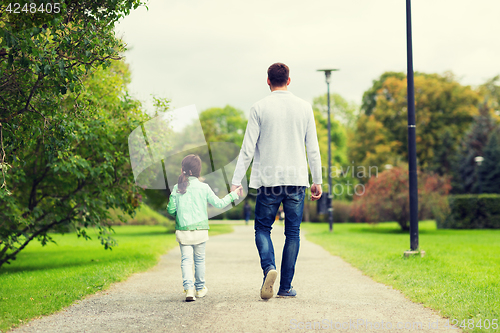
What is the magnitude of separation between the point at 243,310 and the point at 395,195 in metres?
20.5

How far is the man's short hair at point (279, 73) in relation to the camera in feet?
17.3

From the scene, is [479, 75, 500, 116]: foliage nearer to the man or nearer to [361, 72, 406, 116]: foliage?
[361, 72, 406, 116]: foliage

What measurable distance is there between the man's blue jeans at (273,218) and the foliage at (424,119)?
121ft

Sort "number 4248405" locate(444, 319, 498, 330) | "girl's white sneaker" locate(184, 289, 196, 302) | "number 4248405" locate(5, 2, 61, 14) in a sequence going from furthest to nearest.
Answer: "girl's white sneaker" locate(184, 289, 196, 302)
"number 4248405" locate(5, 2, 61, 14)
"number 4248405" locate(444, 319, 498, 330)

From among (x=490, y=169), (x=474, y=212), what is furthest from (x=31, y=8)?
(x=490, y=169)

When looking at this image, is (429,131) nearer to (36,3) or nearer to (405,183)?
(405,183)

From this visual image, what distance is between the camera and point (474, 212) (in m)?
28.4

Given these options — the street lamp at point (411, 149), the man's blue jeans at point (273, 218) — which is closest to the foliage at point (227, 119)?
the street lamp at point (411, 149)

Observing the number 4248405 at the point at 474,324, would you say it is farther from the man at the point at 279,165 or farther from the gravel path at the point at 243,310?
the man at the point at 279,165

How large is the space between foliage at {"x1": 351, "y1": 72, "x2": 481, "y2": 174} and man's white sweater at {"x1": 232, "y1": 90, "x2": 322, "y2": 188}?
121ft

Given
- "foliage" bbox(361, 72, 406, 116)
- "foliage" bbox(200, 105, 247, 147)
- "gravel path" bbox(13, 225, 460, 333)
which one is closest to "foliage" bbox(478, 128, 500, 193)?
"foliage" bbox(361, 72, 406, 116)

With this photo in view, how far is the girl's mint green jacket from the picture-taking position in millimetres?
5605

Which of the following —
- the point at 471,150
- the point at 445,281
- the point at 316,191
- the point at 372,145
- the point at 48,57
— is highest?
the point at 372,145

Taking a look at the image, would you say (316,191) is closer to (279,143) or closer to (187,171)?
(279,143)
